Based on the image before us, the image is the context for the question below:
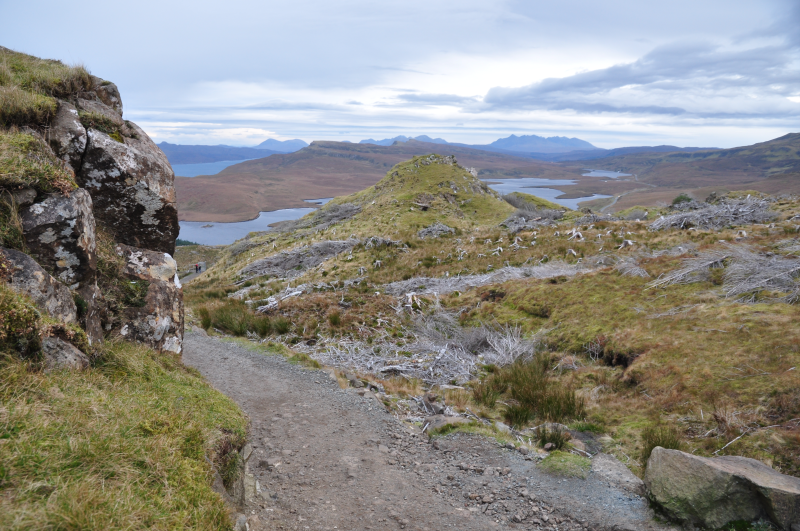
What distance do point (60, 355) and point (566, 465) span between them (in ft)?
20.6

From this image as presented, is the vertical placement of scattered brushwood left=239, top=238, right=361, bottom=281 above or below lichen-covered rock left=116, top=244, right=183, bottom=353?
below

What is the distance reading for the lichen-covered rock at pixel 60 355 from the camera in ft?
12.8

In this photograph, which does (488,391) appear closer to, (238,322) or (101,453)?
(101,453)

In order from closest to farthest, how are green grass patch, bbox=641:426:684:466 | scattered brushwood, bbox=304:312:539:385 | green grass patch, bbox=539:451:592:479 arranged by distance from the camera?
green grass patch, bbox=539:451:592:479
green grass patch, bbox=641:426:684:466
scattered brushwood, bbox=304:312:539:385

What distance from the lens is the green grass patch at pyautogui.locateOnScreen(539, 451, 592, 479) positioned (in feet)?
18.4

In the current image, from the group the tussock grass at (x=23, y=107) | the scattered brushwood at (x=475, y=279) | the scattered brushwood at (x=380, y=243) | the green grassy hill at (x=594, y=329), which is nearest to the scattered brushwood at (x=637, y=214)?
the green grassy hill at (x=594, y=329)

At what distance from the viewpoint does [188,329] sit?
13.7 metres

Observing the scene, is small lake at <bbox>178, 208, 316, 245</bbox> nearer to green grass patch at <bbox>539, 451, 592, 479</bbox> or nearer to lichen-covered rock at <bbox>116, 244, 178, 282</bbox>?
lichen-covered rock at <bbox>116, 244, 178, 282</bbox>

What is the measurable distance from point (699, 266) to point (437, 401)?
872 cm

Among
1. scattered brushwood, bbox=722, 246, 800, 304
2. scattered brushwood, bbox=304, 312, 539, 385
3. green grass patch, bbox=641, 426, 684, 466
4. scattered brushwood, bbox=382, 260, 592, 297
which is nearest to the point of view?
green grass patch, bbox=641, 426, 684, 466

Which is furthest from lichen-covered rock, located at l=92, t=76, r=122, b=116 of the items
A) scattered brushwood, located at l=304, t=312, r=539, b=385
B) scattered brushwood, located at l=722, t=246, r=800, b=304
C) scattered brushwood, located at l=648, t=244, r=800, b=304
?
scattered brushwood, located at l=722, t=246, r=800, b=304

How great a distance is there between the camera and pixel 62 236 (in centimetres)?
489

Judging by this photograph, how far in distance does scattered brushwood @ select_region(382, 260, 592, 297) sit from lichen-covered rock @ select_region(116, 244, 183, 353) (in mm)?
10812

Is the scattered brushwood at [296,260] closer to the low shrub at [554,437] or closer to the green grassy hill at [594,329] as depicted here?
the green grassy hill at [594,329]
